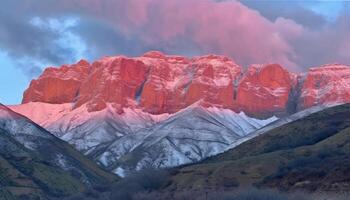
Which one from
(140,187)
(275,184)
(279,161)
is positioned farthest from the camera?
(140,187)

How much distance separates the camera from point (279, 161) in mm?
182625

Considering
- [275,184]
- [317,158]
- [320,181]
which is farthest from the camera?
[317,158]

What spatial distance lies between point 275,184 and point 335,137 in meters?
41.3

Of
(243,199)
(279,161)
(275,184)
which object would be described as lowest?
(243,199)

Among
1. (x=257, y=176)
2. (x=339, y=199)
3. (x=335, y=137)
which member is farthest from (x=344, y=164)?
(x=335, y=137)

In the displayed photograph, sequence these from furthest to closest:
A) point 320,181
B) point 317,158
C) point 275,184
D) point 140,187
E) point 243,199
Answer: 1. point 140,187
2. point 317,158
3. point 275,184
4. point 320,181
5. point 243,199

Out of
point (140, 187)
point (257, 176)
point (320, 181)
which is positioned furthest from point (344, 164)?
point (140, 187)

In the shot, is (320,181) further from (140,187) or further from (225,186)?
(140,187)

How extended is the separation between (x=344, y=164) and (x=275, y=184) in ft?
51.1

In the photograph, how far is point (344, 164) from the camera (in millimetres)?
146375

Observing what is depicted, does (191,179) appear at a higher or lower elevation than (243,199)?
higher

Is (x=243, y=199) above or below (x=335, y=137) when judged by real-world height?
below

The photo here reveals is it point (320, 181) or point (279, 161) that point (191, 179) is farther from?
point (320, 181)

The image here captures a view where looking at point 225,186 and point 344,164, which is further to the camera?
point 225,186
